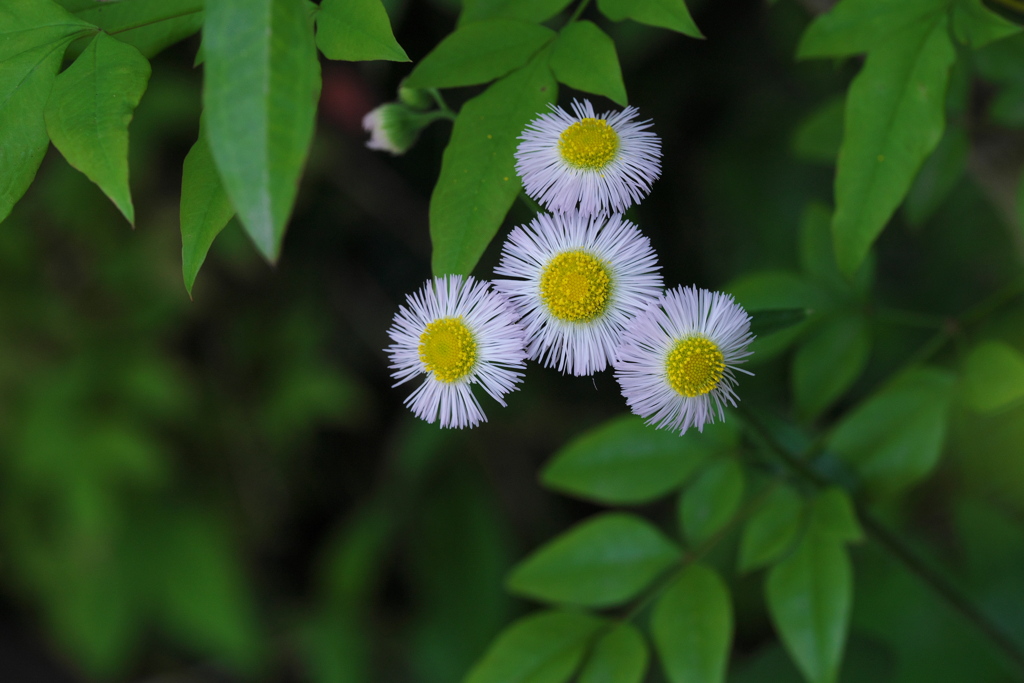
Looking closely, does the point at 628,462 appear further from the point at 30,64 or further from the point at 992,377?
the point at 30,64

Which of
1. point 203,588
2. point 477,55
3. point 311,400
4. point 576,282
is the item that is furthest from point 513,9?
point 203,588

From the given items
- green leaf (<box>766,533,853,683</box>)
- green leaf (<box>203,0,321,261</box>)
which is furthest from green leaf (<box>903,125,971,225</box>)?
green leaf (<box>203,0,321,261</box>)

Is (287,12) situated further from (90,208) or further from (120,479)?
(120,479)

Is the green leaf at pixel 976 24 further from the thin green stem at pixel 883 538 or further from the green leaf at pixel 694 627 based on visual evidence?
the green leaf at pixel 694 627

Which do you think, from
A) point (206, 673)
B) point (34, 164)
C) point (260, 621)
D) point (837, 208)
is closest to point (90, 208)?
point (260, 621)

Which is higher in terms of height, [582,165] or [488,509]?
[582,165]

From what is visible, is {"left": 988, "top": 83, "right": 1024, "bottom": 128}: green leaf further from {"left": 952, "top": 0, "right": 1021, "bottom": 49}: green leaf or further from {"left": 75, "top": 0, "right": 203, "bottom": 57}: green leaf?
{"left": 75, "top": 0, "right": 203, "bottom": 57}: green leaf
